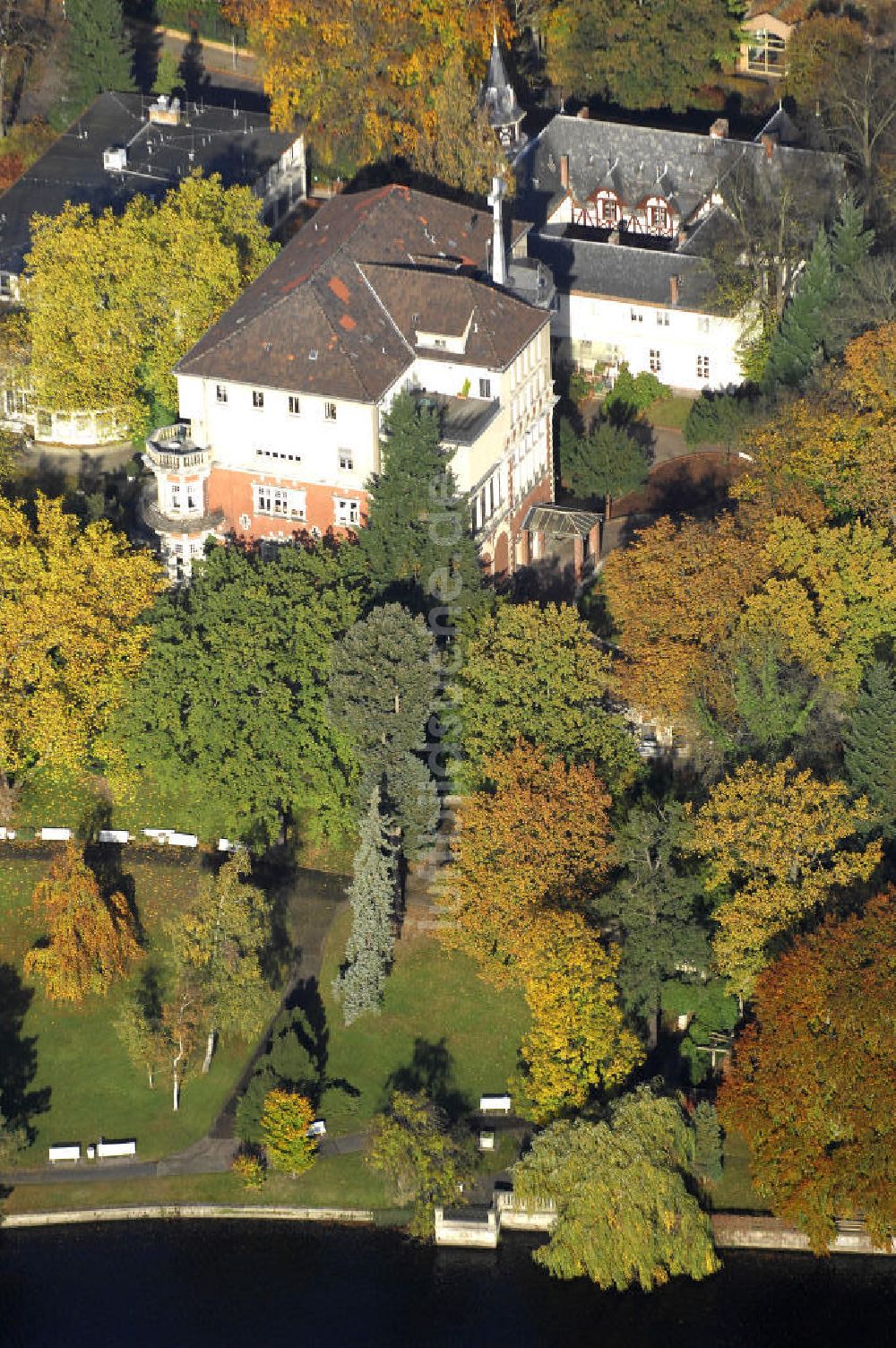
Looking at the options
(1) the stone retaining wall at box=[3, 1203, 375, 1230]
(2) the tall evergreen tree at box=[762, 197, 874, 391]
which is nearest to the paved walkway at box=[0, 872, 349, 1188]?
(1) the stone retaining wall at box=[3, 1203, 375, 1230]

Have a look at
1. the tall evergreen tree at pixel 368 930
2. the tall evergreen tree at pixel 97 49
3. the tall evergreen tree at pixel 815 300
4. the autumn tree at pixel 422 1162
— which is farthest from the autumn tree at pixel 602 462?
the tall evergreen tree at pixel 97 49

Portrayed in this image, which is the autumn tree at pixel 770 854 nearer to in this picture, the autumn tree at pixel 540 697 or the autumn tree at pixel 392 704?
the autumn tree at pixel 540 697

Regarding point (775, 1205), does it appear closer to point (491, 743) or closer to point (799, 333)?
point (491, 743)

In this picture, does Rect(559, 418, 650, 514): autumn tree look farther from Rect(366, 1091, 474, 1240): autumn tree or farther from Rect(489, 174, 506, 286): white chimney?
Rect(366, 1091, 474, 1240): autumn tree

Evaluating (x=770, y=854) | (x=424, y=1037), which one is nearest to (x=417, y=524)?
(x=770, y=854)

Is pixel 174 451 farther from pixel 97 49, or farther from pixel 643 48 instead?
pixel 643 48

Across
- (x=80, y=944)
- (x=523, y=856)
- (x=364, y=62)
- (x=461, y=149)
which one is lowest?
(x=80, y=944)

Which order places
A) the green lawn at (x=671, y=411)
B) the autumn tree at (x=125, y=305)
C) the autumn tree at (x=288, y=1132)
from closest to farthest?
the autumn tree at (x=288, y=1132)
the autumn tree at (x=125, y=305)
the green lawn at (x=671, y=411)
